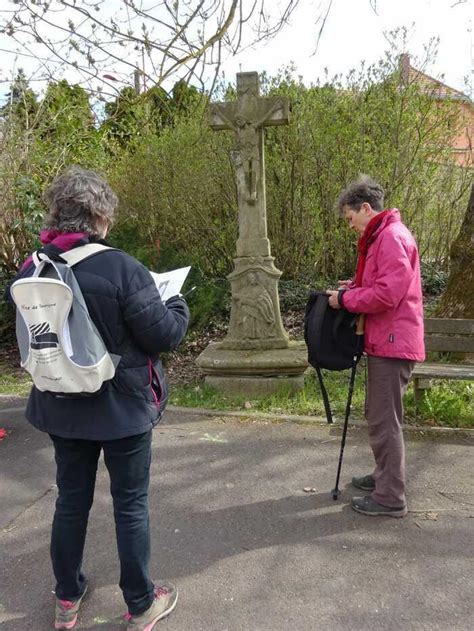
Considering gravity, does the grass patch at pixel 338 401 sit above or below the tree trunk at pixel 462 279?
below

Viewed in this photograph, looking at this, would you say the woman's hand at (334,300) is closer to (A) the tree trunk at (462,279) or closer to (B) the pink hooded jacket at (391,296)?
(B) the pink hooded jacket at (391,296)

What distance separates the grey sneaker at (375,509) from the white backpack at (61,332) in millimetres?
1919

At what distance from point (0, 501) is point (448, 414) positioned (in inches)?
138

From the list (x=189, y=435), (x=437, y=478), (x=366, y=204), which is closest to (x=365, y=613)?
(x=437, y=478)

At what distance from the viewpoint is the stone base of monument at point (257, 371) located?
17.4ft

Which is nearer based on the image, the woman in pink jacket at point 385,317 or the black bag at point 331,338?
the woman in pink jacket at point 385,317

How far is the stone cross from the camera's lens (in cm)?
549

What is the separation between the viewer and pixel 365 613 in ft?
7.72

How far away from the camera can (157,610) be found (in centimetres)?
233

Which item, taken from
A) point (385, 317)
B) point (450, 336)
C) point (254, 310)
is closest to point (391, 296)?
point (385, 317)

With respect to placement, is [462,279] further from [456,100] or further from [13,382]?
[13,382]

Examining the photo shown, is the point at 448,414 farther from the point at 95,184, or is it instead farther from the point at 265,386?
the point at 95,184

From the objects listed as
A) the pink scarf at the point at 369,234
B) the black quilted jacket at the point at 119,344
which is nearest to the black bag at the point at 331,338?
the pink scarf at the point at 369,234

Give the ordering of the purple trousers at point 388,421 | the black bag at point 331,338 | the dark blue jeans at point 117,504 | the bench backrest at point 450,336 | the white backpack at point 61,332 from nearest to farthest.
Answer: the white backpack at point 61,332 < the dark blue jeans at point 117,504 < the purple trousers at point 388,421 < the black bag at point 331,338 < the bench backrest at point 450,336
